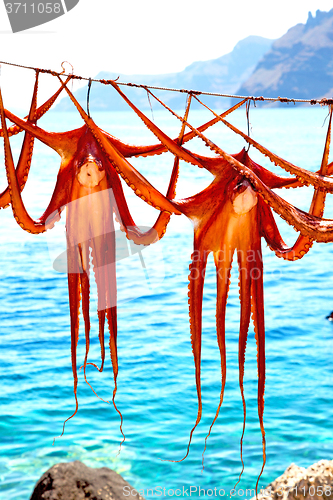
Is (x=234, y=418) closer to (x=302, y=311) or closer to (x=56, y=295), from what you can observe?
(x=302, y=311)

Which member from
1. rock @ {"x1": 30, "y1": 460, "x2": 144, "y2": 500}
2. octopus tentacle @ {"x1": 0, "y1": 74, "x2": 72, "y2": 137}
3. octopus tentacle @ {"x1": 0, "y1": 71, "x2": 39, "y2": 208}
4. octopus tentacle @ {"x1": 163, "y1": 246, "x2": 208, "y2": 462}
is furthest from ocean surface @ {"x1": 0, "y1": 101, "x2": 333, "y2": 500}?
rock @ {"x1": 30, "y1": 460, "x2": 144, "y2": 500}

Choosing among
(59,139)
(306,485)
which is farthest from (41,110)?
(306,485)

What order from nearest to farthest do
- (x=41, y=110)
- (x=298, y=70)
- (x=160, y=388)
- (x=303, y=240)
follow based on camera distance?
(x=303, y=240) < (x=41, y=110) < (x=160, y=388) < (x=298, y=70)

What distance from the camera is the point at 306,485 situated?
18.9ft

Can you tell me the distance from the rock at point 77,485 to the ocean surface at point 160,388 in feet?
5.49

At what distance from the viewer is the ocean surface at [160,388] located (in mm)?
9961

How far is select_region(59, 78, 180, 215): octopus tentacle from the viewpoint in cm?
317

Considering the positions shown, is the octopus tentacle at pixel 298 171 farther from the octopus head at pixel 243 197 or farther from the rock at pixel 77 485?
the rock at pixel 77 485

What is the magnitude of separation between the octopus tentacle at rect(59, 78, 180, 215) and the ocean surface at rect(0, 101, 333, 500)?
0.93m

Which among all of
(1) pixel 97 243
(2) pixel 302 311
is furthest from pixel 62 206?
(2) pixel 302 311

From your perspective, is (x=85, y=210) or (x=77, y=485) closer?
(x=85, y=210)

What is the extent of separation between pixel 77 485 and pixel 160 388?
8.52 meters

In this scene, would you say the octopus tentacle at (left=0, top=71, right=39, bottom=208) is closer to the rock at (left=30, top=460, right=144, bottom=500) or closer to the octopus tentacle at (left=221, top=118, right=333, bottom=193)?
the octopus tentacle at (left=221, top=118, right=333, bottom=193)

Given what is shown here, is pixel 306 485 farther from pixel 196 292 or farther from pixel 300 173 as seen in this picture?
pixel 300 173
